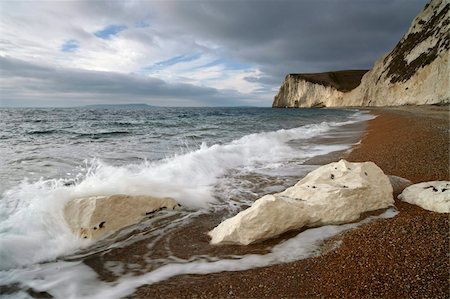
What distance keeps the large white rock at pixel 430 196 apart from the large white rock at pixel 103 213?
4551 mm

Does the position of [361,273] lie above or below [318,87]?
below

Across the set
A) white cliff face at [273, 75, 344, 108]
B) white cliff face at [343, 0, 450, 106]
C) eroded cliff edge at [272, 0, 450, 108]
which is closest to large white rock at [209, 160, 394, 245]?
eroded cliff edge at [272, 0, 450, 108]

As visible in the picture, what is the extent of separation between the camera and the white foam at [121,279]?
11.0ft

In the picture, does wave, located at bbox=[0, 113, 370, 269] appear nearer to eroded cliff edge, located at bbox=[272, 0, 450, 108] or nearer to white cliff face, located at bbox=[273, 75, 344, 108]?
eroded cliff edge, located at bbox=[272, 0, 450, 108]

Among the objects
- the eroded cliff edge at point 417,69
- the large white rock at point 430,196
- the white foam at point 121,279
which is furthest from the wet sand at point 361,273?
the eroded cliff edge at point 417,69

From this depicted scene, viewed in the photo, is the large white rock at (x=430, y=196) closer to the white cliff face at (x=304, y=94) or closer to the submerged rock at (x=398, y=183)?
the submerged rock at (x=398, y=183)

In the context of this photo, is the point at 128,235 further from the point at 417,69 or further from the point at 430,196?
the point at 417,69

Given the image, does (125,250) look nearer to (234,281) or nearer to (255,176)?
(234,281)

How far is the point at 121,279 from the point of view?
354 centimetres

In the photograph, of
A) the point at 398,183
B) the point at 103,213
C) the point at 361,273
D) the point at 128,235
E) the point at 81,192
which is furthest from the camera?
the point at 398,183

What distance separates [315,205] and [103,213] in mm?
3394

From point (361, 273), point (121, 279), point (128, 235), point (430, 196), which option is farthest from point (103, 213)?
point (430, 196)

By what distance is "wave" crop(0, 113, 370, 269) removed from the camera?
4297 mm

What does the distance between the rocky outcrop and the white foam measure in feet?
309
